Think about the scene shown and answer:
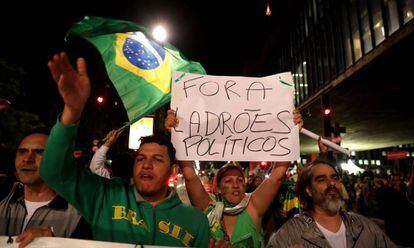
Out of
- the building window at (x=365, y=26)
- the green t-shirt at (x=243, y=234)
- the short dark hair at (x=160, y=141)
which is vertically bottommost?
the green t-shirt at (x=243, y=234)

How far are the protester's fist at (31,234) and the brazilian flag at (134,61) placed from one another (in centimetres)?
150

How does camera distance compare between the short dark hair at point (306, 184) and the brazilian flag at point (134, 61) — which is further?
the brazilian flag at point (134, 61)

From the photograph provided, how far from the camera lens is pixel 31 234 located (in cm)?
179

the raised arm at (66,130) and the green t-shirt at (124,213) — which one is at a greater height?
the raised arm at (66,130)

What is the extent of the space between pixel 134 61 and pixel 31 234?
Answer: 2.16 m

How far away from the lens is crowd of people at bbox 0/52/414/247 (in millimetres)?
1889

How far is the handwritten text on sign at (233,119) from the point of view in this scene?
2.86m

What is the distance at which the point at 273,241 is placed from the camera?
2701 millimetres

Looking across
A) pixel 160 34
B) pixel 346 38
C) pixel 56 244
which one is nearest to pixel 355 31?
pixel 346 38

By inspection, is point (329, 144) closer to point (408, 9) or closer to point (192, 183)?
point (192, 183)

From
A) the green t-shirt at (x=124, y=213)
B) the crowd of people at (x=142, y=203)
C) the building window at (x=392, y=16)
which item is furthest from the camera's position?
the building window at (x=392, y=16)

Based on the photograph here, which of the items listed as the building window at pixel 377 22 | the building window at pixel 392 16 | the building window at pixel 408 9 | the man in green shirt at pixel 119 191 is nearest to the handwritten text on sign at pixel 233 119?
the man in green shirt at pixel 119 191

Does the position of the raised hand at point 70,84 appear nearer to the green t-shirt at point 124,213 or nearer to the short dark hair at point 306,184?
the green t-shirt at point 124,213

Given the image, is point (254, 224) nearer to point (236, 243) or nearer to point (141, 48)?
point (236, 243)
